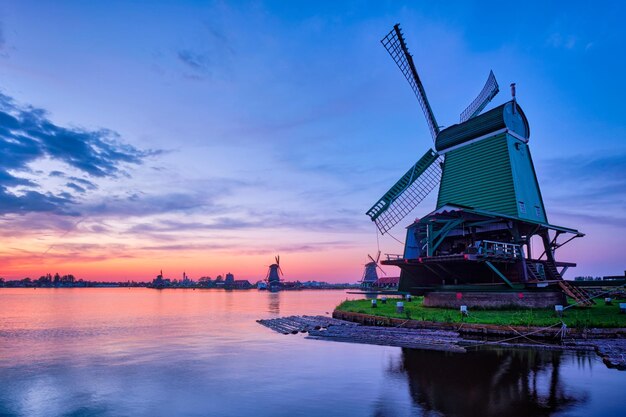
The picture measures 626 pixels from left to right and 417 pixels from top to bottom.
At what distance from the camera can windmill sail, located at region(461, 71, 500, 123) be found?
42781 millimetres

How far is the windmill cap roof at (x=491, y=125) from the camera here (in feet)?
115

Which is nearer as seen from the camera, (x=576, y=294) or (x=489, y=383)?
(x=489, y=383)

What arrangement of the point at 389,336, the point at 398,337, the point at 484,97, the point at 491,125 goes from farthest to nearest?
the point at 484,97
the point at 491,125
the point at 389,336
the point at 398,337

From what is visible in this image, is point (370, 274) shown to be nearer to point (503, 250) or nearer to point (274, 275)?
point (274, 275)

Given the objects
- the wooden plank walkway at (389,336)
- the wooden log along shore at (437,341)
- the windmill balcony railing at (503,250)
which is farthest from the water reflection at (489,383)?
the windmill balcony railing at (503,250)

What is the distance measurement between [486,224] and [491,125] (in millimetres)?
8689

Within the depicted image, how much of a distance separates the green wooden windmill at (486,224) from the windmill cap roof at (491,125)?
8cm

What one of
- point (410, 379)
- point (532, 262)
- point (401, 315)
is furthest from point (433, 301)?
point (410, 379)

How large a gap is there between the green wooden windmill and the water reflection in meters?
10.9

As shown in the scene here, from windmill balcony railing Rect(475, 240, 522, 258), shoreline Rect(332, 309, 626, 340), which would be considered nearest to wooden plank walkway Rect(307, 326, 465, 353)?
shoreline Rect(332, 309, 626, 340)

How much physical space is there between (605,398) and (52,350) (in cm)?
2998

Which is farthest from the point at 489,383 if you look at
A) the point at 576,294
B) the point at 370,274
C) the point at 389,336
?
the point at 370,274

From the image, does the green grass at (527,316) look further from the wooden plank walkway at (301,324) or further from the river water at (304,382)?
the river water at (304,382)

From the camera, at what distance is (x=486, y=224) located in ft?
110
